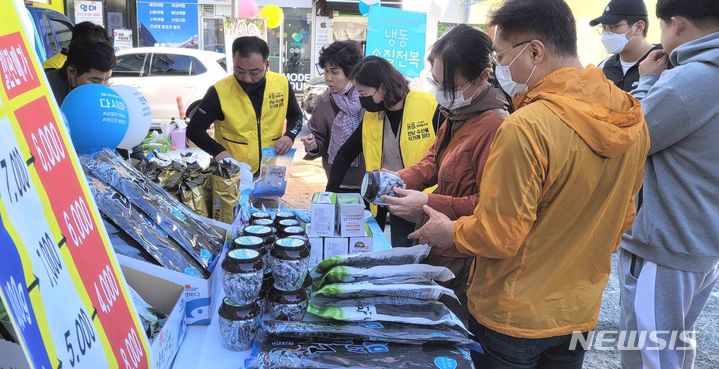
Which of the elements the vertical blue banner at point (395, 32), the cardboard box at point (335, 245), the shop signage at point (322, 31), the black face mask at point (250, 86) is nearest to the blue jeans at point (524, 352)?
the cardboard box at point (335, 245)

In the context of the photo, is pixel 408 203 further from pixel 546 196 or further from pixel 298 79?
pixel 298 79

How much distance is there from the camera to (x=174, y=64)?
9.51 m

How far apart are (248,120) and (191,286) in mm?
1731

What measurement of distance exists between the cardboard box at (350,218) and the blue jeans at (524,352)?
465 millimetres

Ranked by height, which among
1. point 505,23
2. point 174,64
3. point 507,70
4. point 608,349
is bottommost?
point 608,349

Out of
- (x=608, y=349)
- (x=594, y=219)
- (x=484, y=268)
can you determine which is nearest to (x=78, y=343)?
(x=484, y=268)

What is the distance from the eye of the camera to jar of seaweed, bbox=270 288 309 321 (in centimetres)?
116

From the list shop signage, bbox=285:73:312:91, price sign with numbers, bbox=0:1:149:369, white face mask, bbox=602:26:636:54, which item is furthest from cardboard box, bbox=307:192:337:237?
shop signage, bbox=285:73:312:91

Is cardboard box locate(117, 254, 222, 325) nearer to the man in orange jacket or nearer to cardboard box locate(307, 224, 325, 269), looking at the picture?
cardboard box locate(307, 224, 325, 269)

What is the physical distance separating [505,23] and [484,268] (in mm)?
636

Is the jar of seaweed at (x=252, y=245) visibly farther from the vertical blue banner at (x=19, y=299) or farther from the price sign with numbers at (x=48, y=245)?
the vertical blue banner at (x=19, y=299)

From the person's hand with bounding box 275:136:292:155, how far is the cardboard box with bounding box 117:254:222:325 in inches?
59.4

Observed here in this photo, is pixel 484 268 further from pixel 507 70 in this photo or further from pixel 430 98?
pixel 430 98

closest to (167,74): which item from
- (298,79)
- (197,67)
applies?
(197,67)
